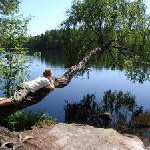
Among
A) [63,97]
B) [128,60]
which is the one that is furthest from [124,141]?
[63,97]

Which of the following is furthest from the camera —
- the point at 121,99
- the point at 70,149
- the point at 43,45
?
the point at 43,45

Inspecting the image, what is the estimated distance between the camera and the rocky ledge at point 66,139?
14242 millimetres

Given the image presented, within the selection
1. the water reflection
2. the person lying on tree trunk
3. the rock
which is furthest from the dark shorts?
the water reflection

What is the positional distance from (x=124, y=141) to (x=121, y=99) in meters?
16.8

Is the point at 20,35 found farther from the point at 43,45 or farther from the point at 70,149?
the point at 43,45

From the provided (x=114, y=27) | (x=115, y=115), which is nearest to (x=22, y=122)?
(x=115, y=115)

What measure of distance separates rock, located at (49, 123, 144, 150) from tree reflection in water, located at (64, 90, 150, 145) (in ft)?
8.53

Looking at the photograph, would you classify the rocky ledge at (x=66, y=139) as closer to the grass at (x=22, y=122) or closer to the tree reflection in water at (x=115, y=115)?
the grass at (x=22, y=122)

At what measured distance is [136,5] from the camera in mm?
29656

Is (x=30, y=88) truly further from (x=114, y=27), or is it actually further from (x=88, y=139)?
(x=114, y=27)

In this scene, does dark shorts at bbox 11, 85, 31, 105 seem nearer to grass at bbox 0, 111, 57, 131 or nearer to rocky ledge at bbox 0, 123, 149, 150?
rocky ledge at bbox 0, 123, 149, 150

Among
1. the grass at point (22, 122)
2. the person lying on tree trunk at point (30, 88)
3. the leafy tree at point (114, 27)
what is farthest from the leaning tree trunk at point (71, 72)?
the person lying on tree trunk at point (30, 88)

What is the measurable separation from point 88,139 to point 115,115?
12075mm

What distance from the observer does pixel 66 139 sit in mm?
15055
